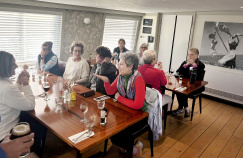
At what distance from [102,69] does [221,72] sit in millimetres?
3515

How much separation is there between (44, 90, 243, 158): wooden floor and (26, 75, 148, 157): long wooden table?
0.80 m

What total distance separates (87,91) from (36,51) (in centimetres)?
282

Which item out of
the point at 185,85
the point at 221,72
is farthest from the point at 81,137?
the point at 221,72

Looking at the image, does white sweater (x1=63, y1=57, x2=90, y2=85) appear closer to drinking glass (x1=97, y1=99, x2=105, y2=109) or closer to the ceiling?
the ceiling

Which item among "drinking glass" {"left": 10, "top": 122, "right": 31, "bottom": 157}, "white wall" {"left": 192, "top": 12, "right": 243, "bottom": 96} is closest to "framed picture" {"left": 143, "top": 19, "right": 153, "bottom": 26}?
"white wall" {"left": 192, "top": 12, "right": 243, "bottom": 96}

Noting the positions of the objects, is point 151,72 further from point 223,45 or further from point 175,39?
point 175,39

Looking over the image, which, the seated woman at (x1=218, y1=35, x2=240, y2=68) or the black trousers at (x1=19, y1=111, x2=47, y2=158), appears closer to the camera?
the black trousers at (x1=19, y1=111, x2=47, y2=158)

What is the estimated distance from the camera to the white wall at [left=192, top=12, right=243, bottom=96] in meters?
4.94

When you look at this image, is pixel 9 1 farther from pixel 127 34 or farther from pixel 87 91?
pixel 127 34

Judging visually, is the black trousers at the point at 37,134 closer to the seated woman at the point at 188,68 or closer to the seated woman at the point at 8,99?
the seated woman at the point at 8,99

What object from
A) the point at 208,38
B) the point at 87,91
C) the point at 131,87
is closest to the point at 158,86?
the point at 131,87

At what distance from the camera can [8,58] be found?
6.43ft

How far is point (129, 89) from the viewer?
8.34 feet

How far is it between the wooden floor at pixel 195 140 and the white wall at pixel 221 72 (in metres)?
0.81
